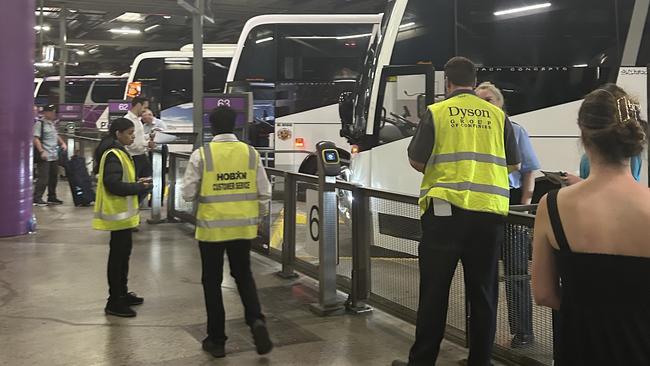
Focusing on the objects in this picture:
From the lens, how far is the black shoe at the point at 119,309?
5.26m

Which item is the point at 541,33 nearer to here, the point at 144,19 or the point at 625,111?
the point at 625,111

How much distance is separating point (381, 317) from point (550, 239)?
11.3ft

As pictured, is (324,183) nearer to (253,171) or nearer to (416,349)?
(253,171)

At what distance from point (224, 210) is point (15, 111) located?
568cm

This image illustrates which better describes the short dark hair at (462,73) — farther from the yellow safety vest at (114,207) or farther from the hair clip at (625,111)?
the yellow safety vest at (114,207)

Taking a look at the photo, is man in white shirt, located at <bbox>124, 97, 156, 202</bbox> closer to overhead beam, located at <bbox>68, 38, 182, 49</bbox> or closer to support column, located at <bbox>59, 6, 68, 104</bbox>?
support column, located at <bbox>59, 6, 68, 104</bbox>

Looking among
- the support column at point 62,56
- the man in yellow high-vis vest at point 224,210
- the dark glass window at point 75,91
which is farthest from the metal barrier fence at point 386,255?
the dark glass window at point 75,91

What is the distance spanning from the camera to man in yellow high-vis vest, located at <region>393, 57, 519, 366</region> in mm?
3527

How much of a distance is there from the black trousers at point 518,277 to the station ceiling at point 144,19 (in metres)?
11.0

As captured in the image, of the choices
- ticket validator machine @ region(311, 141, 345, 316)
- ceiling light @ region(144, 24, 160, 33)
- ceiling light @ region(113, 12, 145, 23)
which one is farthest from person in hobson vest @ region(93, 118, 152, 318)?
ceiling light @ region(144, 24, 160, 33)

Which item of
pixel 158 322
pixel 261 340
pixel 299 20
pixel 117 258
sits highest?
pixel 299 20

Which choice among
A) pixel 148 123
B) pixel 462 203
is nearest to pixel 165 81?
pixel 148 123

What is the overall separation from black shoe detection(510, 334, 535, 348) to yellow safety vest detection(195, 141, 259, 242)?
1899 millimetres

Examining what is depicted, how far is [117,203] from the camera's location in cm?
511
